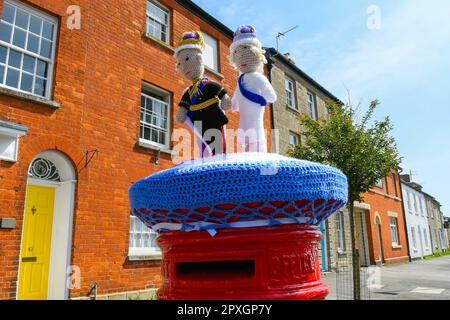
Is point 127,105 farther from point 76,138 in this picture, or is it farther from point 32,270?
point 32,270

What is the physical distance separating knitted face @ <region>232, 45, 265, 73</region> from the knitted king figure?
0.17 m

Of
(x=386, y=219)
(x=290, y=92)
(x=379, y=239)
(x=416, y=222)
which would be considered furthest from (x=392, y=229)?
(x=290, y=92)

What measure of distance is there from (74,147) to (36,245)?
2.08 m

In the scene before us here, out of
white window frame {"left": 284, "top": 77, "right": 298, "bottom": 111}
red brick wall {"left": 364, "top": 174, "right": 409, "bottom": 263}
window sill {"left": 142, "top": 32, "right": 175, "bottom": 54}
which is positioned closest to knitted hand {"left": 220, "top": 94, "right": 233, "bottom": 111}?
window sill {"left": 142, "top": 32, "right": 175, "bottom": 54}

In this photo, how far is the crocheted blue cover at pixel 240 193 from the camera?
1254 millimetres

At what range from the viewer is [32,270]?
23.5 ft

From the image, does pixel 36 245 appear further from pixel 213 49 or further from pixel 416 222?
pixel 416 222

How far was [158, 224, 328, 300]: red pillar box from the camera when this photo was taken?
1.36 m

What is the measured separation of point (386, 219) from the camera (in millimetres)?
25391

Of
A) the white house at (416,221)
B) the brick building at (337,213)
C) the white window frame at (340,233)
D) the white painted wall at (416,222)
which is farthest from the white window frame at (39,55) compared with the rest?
the white painted wall at (416,222)

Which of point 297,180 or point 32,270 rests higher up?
point 297,180

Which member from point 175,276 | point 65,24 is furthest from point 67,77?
point 175,276

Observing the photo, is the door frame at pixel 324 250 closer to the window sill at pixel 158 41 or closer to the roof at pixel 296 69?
the roof at pixel 296 69
